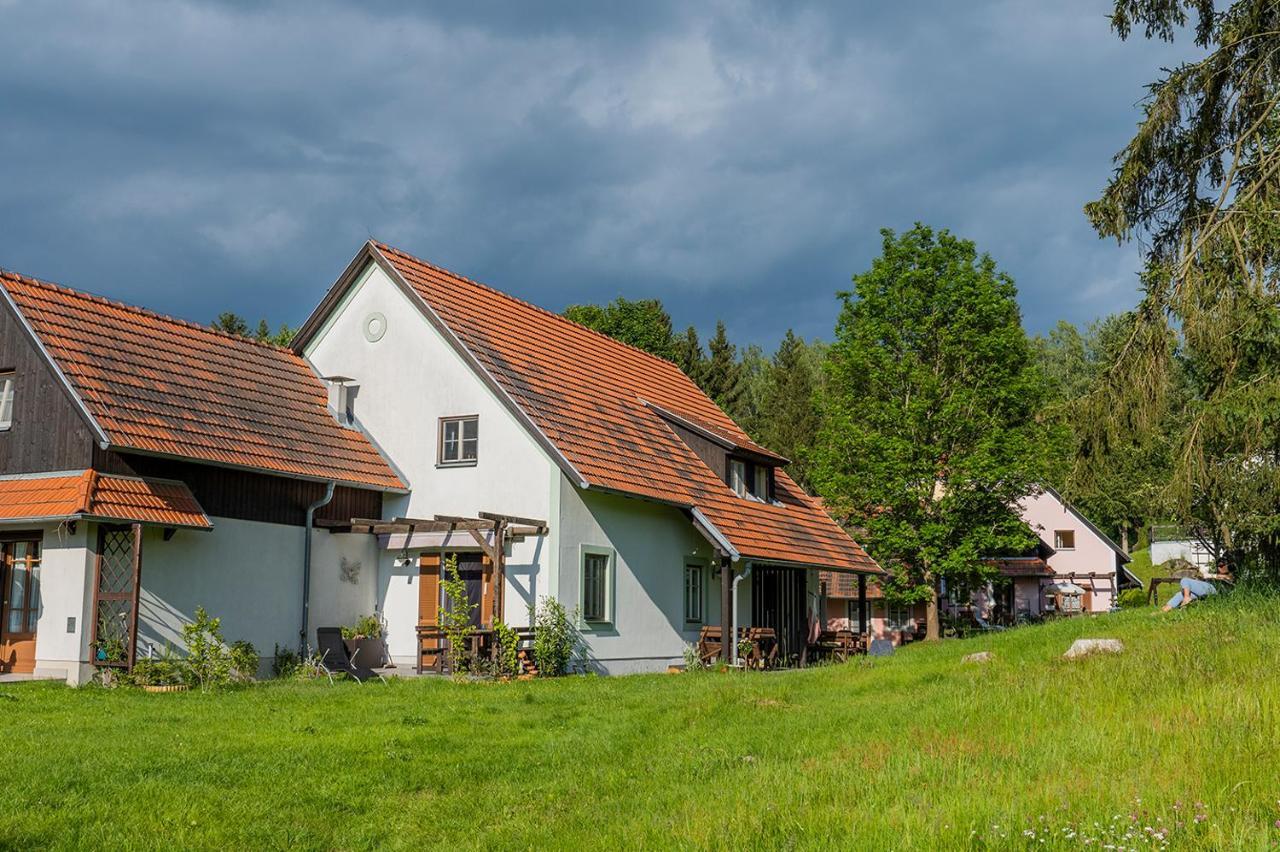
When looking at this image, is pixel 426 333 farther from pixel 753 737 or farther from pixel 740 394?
pixel 740 394

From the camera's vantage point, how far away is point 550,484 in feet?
69.9

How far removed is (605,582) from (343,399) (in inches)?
Answer: 257

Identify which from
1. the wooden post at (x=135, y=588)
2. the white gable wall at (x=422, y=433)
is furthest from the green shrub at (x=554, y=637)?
the wooden post at (x=135, y=588)

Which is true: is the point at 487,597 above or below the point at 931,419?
below

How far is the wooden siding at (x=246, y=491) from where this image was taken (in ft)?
60.3

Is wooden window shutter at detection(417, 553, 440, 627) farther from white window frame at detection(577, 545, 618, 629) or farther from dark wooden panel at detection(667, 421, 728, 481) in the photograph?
dark wooden panel at detection(667, 421, 728, 481)

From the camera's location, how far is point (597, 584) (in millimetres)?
22109

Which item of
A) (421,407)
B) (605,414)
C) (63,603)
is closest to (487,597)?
(421,407)

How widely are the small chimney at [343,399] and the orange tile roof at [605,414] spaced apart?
98.4 inches

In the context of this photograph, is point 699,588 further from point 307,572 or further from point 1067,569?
point 1067,569

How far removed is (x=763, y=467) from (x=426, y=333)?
29.1 feet

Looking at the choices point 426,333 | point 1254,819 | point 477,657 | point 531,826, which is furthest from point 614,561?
point 1254,819

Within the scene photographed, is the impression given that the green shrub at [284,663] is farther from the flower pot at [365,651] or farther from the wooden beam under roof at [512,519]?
the wooden beam under roof at [512,519]

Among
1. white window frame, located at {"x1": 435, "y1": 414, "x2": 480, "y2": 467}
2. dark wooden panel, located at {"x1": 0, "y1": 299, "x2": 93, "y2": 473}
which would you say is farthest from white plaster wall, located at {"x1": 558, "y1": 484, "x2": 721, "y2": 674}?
dark wooden panel, located at {"x1": 0, "y1": 299, "x2": 93, "y2": 473}
